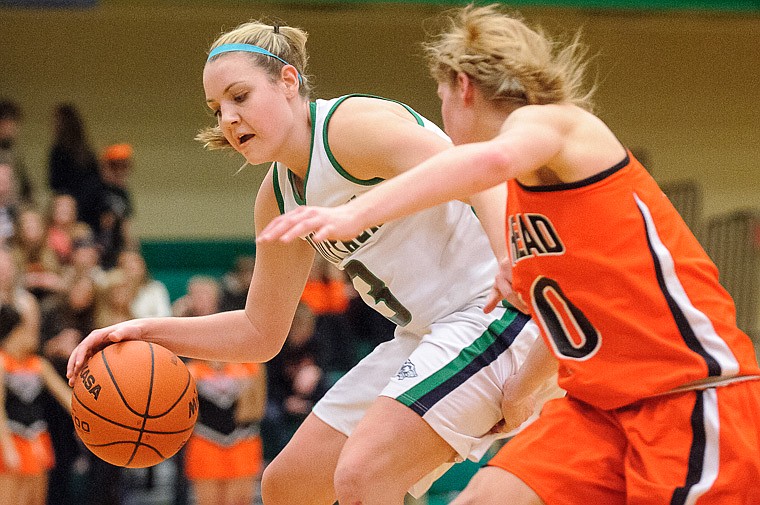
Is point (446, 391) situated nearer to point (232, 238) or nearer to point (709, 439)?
point (709, 439)

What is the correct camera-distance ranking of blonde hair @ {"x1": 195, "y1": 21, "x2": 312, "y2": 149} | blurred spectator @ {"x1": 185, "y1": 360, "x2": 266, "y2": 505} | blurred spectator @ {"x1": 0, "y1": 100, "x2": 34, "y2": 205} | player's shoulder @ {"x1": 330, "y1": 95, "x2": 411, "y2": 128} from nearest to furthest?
player's shoulder @ {"x1": 330, "y1": 95, "x2": 411, "y2": 128} < blonde hair @ {"x1": 195, "y1": 21, "x2": 312, "y2": 149} < blurred spectator @ {"x1": 185, "y1": 360, "x2": 266, "y2": 505} < blurred spectator @ {"x1": 0, "y1": 100, "x2": 34, "y2": 205}

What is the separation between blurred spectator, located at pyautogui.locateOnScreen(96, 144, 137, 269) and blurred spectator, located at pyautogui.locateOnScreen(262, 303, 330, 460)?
1745 mm

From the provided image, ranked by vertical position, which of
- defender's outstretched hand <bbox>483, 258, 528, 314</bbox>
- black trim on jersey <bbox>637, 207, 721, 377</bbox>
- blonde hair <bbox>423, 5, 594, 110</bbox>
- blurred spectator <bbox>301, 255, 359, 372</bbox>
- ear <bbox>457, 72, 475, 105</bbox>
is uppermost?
blonde hair <bbox>423, 5, 594, 110</bbox>

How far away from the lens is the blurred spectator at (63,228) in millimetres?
8438

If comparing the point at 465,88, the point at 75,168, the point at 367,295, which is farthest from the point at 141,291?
the point at 465,88

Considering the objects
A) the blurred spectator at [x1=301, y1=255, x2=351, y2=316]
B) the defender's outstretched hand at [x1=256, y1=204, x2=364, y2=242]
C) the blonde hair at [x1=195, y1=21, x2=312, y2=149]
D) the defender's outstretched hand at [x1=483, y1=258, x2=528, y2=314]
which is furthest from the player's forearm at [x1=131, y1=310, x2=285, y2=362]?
the blurred spectator at [x1=301, y1=255, x2=351, y2=316]

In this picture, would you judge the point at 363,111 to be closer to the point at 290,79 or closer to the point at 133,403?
the point at 290,79

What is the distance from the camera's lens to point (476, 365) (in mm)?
3328

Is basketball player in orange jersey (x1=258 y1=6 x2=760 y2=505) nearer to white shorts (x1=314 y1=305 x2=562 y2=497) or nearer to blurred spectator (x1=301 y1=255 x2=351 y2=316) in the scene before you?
white shorts (x1=314 y1=305 x2=562 y2=497)

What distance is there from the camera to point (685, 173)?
1292 cm

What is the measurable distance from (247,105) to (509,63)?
919 millimetres

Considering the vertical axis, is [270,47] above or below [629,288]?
above

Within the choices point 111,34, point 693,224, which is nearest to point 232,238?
point 111,34

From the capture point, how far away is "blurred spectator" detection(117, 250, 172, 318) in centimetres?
816
